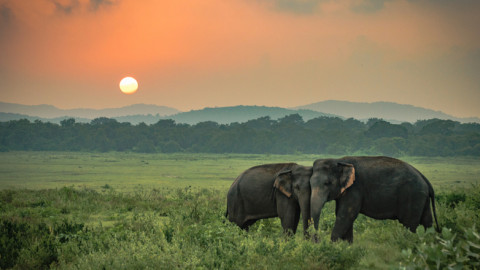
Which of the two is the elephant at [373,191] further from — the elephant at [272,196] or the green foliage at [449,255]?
the green foliage at [449,255]

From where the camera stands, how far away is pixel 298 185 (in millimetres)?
10891

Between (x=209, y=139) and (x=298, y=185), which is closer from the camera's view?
(x=298, y=185)

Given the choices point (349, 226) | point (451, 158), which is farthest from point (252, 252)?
point (451, 158)

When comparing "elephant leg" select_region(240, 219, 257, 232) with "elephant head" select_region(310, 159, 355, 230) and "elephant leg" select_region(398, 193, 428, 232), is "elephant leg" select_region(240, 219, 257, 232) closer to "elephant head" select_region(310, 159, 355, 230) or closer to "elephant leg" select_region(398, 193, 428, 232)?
"elephant head" select_region(310, 159, 355, 230)

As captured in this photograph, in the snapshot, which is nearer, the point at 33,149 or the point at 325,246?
the point at 325,246

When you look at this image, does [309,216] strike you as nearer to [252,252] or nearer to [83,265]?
[252,252]

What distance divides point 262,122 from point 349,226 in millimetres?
115588

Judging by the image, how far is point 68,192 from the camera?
833 inches

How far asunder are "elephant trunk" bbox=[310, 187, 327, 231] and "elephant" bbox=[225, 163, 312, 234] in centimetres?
31

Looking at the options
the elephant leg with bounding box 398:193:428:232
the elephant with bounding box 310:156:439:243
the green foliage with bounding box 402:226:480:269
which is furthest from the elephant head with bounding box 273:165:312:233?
the green foliage with bounding box 402:226:480:269

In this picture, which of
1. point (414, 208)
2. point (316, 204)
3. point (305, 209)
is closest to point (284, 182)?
point (305, 209)

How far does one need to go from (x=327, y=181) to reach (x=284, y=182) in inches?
43.0

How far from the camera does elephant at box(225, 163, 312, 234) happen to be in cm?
1091

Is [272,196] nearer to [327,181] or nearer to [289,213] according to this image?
[289,213]
